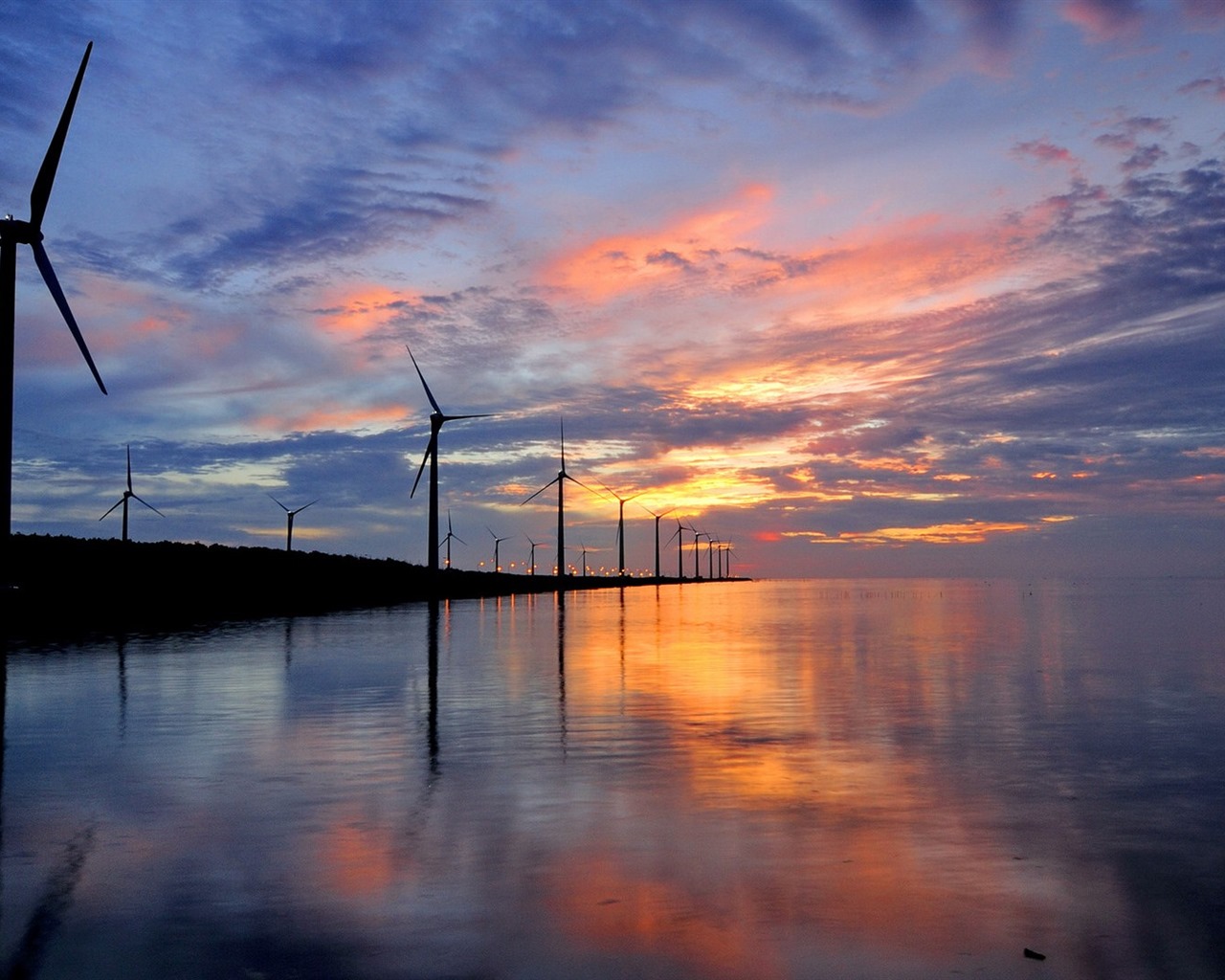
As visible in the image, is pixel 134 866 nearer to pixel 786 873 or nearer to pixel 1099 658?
pixel 786 873

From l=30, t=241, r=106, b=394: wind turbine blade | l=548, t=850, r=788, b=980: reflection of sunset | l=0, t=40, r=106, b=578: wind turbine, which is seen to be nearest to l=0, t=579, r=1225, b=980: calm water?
l=548, t=850, r=788, b=980: reflection of sunset

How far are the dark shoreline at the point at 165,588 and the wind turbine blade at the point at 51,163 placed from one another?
1564cm

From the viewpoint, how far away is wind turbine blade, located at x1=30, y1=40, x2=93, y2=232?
1732 inches

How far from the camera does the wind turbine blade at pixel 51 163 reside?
44.0 m

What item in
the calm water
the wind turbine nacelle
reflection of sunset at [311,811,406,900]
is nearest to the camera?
the calm water

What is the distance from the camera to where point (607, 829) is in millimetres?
13805

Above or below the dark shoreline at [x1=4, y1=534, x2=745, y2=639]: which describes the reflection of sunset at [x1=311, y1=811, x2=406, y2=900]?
below

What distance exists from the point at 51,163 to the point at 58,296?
218 inches

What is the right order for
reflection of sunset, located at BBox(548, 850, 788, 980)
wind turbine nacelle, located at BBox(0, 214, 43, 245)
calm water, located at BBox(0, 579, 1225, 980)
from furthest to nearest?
wind turbine nacelle, located at BBox(0, 214, 43, 245) < calm water, located at BBox(0, 579, 1225, 980) < reflection of sunset, located at BBox(548, 850, 788, 980)

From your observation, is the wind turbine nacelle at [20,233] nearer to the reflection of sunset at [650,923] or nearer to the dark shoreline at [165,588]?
the dark shoreline at [165,588]

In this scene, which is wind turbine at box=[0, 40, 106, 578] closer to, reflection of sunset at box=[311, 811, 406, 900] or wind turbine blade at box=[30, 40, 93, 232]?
wind turbine blade at box=[30, 40, 93, 232]

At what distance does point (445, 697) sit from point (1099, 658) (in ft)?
93.3

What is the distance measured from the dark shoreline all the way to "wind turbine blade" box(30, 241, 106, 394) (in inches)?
394

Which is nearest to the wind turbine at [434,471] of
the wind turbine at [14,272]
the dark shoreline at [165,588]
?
the dark shoreline at [165,588]
